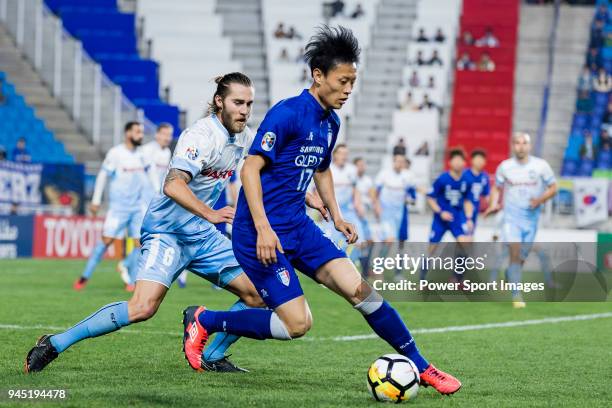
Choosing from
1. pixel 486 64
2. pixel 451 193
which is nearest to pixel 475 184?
pixel 451 193

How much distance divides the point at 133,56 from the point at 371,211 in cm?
1172

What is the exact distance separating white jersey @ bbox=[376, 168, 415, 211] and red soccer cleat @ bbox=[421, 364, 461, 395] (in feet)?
49.2

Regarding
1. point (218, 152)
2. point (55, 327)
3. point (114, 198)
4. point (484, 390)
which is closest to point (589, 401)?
point (484, 390)

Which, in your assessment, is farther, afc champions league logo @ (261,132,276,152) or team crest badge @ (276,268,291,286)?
team crest badge @ (276,268,291,286)

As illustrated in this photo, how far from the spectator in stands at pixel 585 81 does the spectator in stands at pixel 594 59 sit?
0.28m

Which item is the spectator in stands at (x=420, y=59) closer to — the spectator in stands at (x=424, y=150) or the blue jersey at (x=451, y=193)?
the spectator in stands at (x=424, y=150)

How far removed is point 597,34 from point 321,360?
99.5 ft

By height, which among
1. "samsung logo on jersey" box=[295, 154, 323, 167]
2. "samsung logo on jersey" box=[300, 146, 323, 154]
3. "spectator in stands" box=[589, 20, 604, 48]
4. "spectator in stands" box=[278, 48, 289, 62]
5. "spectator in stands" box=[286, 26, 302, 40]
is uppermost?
"spectator in stands" box=[589, 20, 604, 48]

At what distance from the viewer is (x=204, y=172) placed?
7.81m

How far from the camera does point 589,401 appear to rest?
691 cm

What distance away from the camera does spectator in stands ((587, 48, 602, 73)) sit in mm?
35875

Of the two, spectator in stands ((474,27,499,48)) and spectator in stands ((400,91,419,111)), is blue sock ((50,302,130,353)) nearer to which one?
spectator in stands ((400,91,419,111))

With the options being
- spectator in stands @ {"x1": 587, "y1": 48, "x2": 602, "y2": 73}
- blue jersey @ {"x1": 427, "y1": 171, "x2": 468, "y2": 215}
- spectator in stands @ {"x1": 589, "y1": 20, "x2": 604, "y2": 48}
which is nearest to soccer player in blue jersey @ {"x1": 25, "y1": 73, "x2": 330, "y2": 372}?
blue jersey @ {"x1": 427, "y1": 171, "x2": 468, "y2": 215}

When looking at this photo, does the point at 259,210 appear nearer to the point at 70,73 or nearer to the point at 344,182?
the point at 344,182
